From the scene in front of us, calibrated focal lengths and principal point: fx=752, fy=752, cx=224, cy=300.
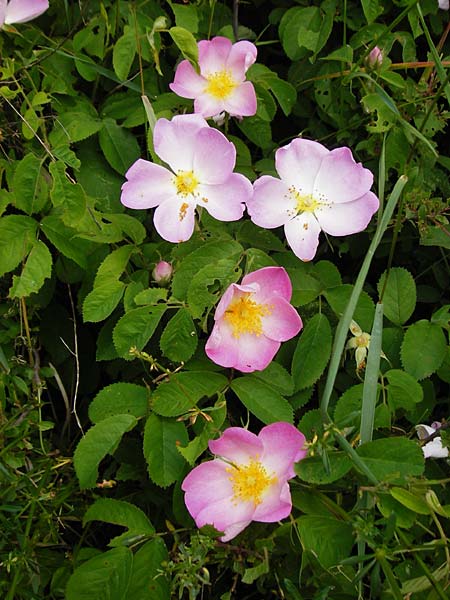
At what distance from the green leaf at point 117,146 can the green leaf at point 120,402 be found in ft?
1.47

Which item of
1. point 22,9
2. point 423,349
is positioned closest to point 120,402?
point 423,349

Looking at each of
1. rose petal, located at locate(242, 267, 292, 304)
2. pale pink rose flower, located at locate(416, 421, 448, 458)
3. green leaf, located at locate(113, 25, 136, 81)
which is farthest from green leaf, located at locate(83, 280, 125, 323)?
pale pink rose flower, located at locate(416, 421, 448, 458)

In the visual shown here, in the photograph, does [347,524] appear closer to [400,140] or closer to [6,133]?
[400,140]

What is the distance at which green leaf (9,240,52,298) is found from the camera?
3.99 ft

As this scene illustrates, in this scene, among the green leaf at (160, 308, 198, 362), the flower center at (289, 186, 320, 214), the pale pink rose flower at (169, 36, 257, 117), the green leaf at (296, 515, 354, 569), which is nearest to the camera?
the green leaf at (296, 515, 354, 569)

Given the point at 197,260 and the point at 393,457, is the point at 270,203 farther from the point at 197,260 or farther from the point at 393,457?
the point at 393,457

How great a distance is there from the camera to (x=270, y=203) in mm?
1265

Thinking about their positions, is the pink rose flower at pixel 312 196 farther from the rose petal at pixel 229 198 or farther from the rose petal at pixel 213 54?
the rose petal at pixel 213 54

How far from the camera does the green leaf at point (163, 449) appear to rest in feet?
3.80

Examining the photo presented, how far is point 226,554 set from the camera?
1.11 m

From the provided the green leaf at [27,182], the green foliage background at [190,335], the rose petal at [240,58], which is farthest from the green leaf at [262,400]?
the rose petal at [240,58]

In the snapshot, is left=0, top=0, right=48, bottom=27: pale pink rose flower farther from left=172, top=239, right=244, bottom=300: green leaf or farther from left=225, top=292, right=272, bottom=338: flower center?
left=225, top=292, right=272, bottom=338: flower center

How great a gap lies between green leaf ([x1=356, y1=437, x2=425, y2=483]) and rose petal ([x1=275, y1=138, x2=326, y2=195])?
1.46ft

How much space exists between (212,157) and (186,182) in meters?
0.06
